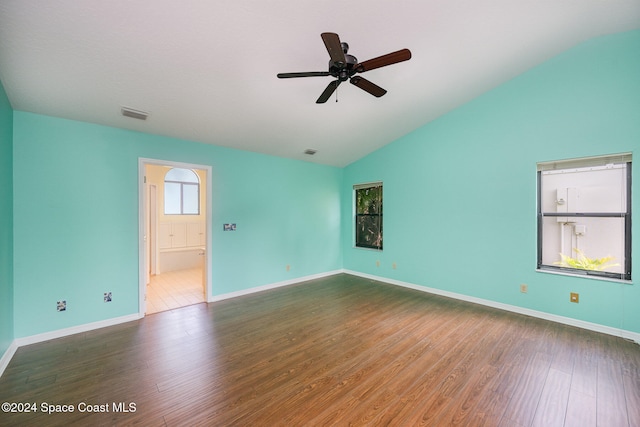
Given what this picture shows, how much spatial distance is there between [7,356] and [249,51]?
3.71 m

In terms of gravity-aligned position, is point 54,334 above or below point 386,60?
below

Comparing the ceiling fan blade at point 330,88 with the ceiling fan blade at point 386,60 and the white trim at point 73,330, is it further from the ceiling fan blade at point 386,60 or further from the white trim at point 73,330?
the white trim at point 73,330

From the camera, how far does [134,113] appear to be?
295cm

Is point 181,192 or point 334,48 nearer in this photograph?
point 334,48

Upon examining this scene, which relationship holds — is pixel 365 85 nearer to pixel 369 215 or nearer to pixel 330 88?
pixel 330 88

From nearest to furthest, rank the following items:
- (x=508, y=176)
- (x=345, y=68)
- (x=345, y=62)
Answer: (x=345, y=62)
(x=345, y=68)
(x=508, y=176)

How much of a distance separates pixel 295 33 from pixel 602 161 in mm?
3782

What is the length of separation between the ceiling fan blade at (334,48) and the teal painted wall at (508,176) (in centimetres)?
296

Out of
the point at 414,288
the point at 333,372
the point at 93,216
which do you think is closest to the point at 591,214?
the point at 414,288

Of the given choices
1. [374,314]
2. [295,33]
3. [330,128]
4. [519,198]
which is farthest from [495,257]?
[295,33]

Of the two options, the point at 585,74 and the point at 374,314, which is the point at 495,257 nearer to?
the point at 374,314

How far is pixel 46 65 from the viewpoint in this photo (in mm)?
2170

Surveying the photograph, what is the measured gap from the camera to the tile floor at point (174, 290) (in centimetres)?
389

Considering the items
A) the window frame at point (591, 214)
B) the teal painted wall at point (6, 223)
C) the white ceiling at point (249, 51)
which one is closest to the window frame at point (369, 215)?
the white ceiling at point (249, 51)
